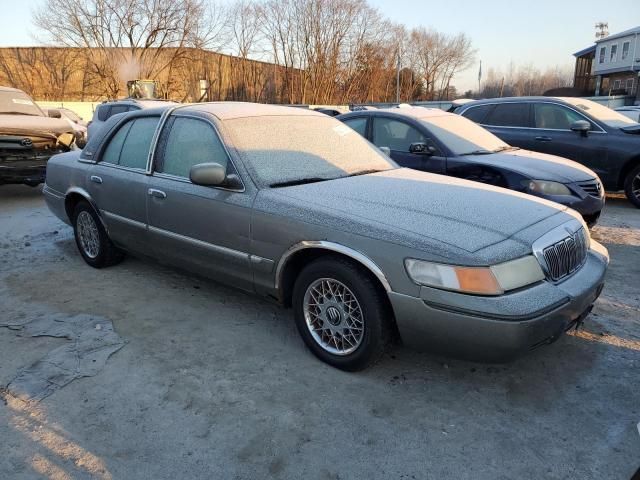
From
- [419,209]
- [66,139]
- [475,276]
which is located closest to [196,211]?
[419,209]

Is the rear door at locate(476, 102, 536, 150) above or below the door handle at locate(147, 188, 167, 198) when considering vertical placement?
above

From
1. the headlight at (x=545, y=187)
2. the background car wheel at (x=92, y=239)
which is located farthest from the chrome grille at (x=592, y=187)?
the background car wheel at (x=92, y=239)

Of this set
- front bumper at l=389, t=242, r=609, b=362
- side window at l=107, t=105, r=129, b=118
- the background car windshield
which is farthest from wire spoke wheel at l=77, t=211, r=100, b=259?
side window at l=107, t=105, r=129, b=118

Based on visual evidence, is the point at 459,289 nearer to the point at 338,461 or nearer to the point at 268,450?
the point at 338,461

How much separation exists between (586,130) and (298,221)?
20.7 feet

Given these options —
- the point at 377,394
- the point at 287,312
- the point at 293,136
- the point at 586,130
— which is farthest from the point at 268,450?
the point at 586,130

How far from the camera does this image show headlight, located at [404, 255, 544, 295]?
2.52 meters

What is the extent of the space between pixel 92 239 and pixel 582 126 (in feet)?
22.7

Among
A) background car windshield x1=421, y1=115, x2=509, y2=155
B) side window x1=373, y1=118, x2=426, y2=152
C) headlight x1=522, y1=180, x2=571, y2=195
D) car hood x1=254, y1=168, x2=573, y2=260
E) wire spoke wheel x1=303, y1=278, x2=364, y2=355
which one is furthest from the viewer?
side window x1=373, y1=118, x2=426, y2=152

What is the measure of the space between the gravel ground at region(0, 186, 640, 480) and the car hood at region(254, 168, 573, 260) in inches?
35.1

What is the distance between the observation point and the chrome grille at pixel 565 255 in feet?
9.17

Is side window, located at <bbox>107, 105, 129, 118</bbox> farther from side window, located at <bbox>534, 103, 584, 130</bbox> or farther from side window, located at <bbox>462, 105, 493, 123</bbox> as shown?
side window, located at <bbox>534, 103, 584, 130</bbox>

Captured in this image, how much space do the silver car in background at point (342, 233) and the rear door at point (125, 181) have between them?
0.02 m

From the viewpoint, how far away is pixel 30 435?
8.33 feet
